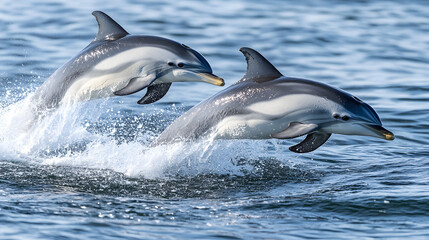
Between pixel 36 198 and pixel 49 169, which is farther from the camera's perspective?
pixel 49 169

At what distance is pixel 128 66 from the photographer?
10242mm

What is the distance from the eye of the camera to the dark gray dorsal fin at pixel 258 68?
9.38 meters

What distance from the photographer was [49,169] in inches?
402

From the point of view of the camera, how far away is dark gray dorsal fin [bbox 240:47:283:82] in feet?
30.8

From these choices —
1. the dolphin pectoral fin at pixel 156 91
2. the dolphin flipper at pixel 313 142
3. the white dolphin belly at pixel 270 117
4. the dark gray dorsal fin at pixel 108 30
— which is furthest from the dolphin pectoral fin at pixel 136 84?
the dolphin flipper at pixel 313 142

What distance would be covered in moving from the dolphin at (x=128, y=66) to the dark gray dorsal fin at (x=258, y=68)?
67cm

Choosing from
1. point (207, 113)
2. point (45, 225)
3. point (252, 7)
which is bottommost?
point (45, 225)

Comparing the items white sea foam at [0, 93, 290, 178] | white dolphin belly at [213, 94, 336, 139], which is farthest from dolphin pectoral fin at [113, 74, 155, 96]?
white dolphin belly at [213, 94, 336, 139]

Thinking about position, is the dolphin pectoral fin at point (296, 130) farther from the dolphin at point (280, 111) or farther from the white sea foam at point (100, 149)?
the white sea foam at point (100, 149)

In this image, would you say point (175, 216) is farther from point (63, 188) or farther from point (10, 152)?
point (10, 152)

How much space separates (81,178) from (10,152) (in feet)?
5.04

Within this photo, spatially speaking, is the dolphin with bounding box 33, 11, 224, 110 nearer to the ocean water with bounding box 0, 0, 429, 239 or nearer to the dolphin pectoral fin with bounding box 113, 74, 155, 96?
the dolphin pectoral fin with bounding box 113, 74, 155, 96

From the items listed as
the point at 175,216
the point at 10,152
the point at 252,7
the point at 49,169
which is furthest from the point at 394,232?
the point at 252,7

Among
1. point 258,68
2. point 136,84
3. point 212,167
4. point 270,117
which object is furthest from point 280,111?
point 136,84
